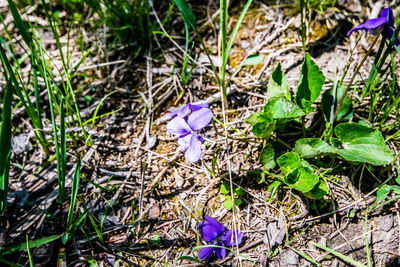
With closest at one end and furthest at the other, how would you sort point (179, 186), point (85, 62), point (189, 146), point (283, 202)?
1. point (189, 146)
2. point (283, 202)
3. point (179, 186)
4. point (85, 62)

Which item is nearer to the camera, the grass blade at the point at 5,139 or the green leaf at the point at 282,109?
the grass blade at the point at 5,139

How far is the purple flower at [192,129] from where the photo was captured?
5.10 feet

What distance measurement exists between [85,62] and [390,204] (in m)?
1.99

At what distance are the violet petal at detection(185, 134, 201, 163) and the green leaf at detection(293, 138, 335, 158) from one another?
1.63 feet

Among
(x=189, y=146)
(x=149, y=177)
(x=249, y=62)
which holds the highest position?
(x=249, y=62)

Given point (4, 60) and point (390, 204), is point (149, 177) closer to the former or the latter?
point (4, 60)

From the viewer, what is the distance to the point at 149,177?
72.2 inches

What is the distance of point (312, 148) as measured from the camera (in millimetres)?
1589

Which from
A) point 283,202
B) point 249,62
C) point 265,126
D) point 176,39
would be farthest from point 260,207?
point 176,39

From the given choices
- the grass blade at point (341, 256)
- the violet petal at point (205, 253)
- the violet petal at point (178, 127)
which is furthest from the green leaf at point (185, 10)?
the grass blade at point (341, 256)

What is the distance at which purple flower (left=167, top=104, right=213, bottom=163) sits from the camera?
5.10ft

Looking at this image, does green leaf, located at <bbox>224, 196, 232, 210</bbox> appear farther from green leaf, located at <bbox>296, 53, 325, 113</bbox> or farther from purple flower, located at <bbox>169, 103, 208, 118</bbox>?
green leaf, located at <bbox>296, 53, 325, 113</bbox>

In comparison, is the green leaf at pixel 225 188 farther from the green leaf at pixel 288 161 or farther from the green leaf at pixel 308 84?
the green leaf at pixel 308 84

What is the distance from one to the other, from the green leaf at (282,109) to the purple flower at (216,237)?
597mm
